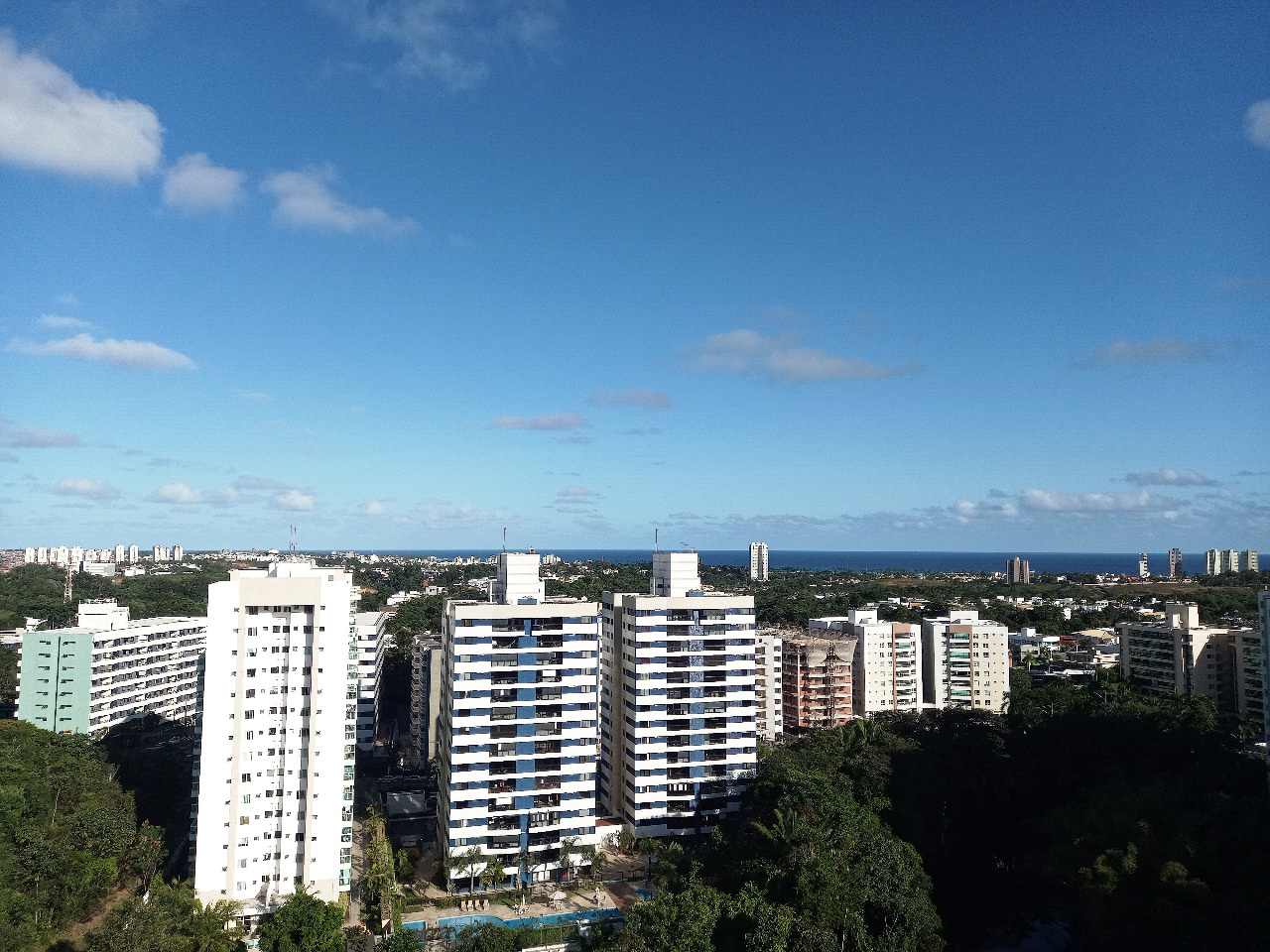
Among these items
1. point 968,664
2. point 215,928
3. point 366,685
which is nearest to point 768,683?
point 968,664

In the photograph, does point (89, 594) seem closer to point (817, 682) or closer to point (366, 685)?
point (366, 685)

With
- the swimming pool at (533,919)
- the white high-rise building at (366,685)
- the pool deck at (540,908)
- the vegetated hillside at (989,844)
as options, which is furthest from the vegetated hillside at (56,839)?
the vegetated hillside at (989,844)

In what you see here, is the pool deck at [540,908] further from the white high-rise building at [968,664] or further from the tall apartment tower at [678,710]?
the white high-rise building at [968,664]

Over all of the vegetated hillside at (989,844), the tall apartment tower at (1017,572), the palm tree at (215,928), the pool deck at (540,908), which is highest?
the tall apartment tower at (1017,572)

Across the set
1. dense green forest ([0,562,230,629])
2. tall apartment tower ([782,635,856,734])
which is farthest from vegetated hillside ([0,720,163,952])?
tall apartment tower ([782,635,856,734])

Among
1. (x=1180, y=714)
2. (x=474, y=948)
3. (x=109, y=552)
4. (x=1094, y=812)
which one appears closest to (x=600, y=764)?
(x=474, y=948)

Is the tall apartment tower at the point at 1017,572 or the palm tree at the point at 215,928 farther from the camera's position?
the tall apartment tower at the point at 1017,572

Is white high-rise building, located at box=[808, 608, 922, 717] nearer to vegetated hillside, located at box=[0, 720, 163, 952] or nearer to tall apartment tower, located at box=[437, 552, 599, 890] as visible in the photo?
tall apartment tower, located at box=[437, 552, 599, 890]
